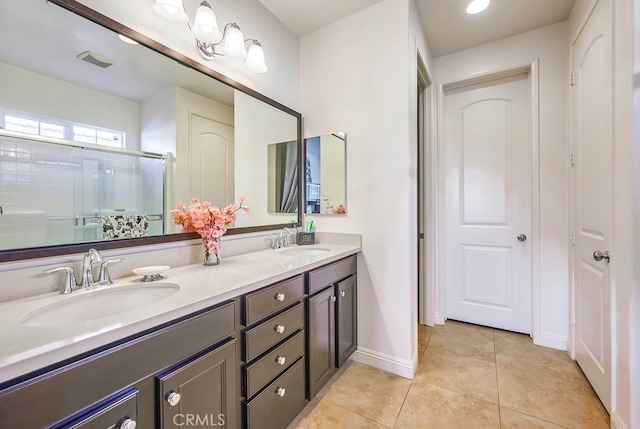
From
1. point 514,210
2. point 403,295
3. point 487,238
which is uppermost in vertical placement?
point 514,210

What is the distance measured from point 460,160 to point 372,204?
4.12ft

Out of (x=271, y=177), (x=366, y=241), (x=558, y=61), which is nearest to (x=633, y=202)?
(x=366, y=241)

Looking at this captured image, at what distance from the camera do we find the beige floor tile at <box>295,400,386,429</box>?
1446 millimetres

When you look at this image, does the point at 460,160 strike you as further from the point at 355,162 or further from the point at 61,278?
the point at 61,278

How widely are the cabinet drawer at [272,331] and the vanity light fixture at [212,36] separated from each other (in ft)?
4.89

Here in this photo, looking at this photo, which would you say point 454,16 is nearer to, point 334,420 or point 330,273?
point 330,273

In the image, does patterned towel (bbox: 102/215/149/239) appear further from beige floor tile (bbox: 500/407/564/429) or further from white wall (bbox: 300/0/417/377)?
beige floor tile (bbox: 500/407/564/429)

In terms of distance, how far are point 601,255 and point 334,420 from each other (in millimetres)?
1739

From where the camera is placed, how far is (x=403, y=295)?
1.88m

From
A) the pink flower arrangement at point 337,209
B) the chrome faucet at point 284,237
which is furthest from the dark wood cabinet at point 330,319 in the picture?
the chrome faucet at point 284,237

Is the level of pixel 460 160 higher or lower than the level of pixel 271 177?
higher

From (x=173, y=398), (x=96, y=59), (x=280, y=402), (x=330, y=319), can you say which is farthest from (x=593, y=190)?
(x=96, y=59)

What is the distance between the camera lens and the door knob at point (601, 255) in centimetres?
148

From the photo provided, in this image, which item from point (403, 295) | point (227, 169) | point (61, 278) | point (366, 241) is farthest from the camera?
point (366, 241)
